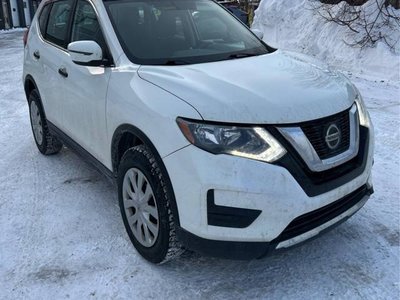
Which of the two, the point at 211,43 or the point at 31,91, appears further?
the point at 31,91

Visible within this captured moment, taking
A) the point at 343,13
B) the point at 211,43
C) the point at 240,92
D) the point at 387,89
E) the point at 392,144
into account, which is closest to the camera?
the point at 240,92

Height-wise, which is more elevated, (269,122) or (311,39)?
(269,122)

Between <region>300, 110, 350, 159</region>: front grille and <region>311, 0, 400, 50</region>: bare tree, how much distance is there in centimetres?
665

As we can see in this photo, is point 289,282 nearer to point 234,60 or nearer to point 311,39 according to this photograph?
point 234,60

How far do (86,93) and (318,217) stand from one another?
1.93 m

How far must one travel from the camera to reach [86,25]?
3.72 meters

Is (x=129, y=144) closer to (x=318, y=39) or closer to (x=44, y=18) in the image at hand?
(x=44, y=18)

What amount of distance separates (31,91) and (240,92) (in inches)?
124

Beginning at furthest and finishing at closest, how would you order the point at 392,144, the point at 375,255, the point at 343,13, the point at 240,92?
the point at 343,13 < the point at 392,144 < the point at 375,255 < the point at 240,92

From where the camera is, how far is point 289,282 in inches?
110

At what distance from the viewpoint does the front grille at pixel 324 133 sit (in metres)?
2.48

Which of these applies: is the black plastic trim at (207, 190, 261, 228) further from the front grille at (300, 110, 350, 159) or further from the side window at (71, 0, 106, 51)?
the side window at (71, 0, 106, 51)

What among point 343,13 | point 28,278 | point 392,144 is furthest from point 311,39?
point 28,278

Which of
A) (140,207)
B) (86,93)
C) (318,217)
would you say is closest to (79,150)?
A: (86,93)
